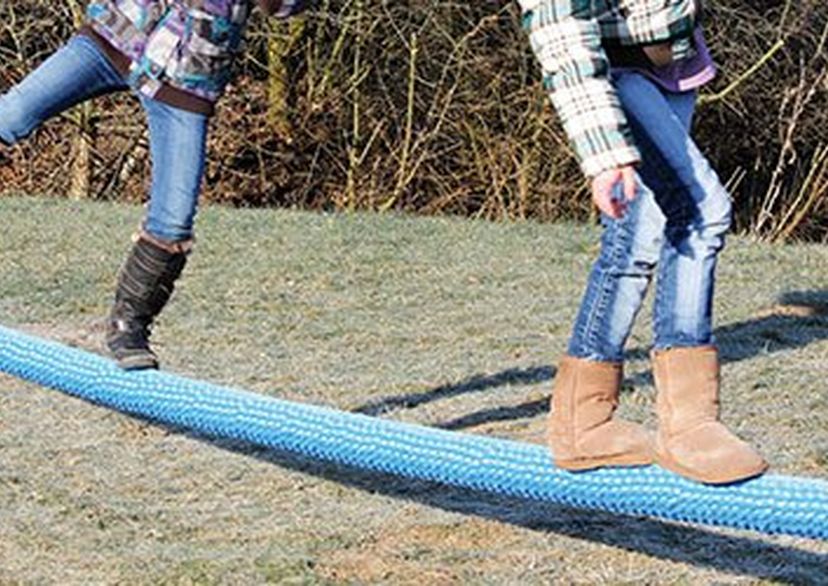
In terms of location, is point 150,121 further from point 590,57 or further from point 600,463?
point 600,463

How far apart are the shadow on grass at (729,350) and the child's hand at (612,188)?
241cm

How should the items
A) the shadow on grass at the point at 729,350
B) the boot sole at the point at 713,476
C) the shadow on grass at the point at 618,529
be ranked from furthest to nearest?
the shadow on grass at the point at 729,350 → the shadow on grass at the point at 618,529 → the boot sole at the point at 713,476

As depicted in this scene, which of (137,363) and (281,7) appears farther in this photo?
(281,7)

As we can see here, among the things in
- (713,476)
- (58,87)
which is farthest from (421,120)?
(713,476)

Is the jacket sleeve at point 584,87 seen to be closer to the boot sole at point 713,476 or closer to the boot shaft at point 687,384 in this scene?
the boot shaft at point 687,384

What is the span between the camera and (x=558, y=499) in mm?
3904

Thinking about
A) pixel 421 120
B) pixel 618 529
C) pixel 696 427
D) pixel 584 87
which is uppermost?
pixel 584 87

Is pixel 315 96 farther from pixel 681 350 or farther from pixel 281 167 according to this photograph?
pixel 681 350

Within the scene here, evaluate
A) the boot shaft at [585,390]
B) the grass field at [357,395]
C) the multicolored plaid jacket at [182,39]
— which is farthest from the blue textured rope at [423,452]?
the multicolored plaid jacket at [182,39]

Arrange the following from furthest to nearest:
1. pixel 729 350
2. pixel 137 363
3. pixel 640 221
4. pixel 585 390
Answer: pixel 729 350 → pixel 137 363 → pixel 585 390 → pixel 640 221

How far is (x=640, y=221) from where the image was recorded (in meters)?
4.02

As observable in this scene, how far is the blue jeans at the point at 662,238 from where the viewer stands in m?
4.02

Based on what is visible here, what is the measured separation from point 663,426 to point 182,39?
5.37 feet

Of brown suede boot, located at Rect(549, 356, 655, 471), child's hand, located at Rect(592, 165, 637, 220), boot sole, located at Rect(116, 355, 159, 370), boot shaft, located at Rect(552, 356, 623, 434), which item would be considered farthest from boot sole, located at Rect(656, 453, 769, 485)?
boot sole, located at Rect(116, 355, 159, 370)
